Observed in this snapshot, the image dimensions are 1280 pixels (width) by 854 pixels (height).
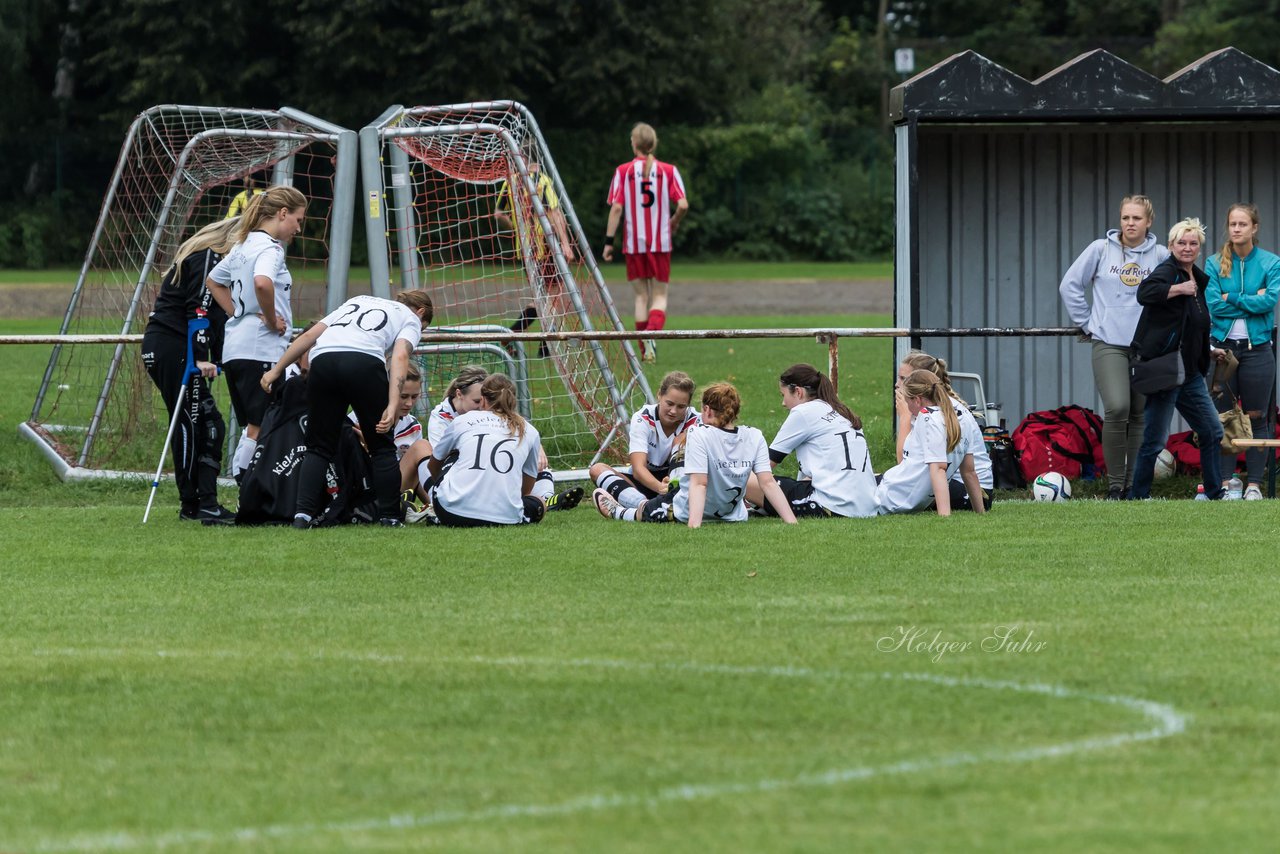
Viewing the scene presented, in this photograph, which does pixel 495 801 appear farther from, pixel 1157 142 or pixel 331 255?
pixel 1157 142

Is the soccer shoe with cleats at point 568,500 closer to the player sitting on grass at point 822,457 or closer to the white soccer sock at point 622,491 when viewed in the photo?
the white soccer sock at point 622,491

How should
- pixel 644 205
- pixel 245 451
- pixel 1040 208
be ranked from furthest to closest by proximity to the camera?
1. pixel 644 205
2. pixel 1040 208
3. pixel 245 451

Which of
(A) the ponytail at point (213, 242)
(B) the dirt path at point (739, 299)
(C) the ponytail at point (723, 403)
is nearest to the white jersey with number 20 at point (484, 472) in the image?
(C) the ponytail at point (723, 403)

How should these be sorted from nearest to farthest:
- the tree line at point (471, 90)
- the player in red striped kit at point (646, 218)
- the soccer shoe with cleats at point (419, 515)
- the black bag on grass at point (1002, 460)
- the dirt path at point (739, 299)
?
the soccer shoe with cleats at point (419, 515) → the black bag on grass at point (1002, 460) → the player in red striped kit at point (646, 218) → the dirt path at point (739, 299) → the tree line at point (471, 90)

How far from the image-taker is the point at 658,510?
1000cm

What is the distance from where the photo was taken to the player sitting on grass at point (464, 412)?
33.2 feet

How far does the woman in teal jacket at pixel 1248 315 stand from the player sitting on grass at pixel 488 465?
179 inches

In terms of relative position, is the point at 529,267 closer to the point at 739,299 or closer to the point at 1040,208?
the point at 1040,208

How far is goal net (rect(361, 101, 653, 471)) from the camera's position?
12719mm

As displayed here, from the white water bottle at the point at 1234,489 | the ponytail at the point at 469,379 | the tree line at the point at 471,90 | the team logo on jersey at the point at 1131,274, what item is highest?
the tree line at the point at 471,90

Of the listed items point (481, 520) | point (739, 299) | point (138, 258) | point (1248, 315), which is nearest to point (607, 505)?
point (481, 520)

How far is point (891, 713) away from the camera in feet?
17.4

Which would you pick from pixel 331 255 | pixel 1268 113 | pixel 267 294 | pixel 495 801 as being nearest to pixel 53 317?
pixel 331 255

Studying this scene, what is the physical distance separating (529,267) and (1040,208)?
3801 mm
